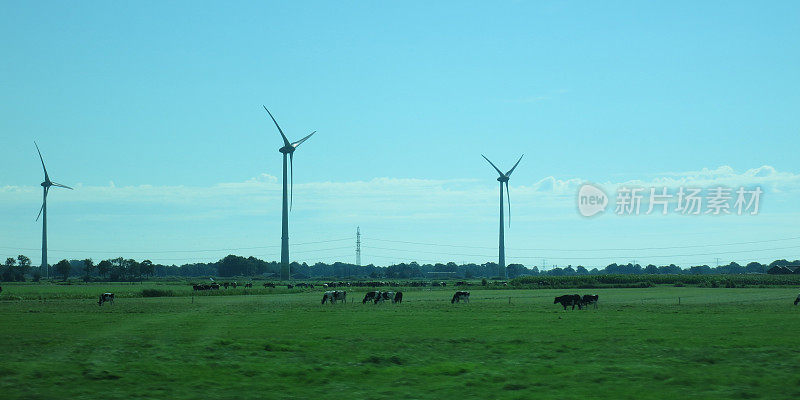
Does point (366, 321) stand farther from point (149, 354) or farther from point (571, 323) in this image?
point (149, 354)

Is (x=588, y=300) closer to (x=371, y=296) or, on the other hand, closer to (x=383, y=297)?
(x=383, y=297)

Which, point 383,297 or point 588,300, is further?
point 383,297

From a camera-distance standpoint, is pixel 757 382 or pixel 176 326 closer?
→ pixel 757 382

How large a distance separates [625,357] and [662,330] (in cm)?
1039

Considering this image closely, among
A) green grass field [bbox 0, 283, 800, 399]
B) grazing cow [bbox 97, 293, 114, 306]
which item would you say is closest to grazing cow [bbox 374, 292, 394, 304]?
grazing cow [bbox 97, 293, 114, 306]

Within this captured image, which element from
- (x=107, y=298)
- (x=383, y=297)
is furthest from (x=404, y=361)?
(x=107, y=298)

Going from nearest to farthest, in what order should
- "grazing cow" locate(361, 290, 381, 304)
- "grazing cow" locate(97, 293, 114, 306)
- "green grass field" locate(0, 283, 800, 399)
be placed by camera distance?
"green grass field" locate(0, 283, 800, 399)
"grazing cow" locate(361, 290, 381, 304)
"grazing cow" locate(97, 293, 114, 306)

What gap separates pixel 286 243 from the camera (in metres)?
150

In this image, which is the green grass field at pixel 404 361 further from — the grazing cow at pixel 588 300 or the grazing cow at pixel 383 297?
the grazing cow at pixel 383 297

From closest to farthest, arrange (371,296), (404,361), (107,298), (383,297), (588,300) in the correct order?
(404,361)
(588,300)
(383,297)
(371,296)
(107,298)

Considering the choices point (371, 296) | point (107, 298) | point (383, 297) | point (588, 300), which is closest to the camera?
point (588, 300)

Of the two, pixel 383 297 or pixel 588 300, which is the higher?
pixel 588 300

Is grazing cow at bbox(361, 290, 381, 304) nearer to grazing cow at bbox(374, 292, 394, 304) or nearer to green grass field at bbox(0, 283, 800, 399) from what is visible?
grazing cow at bbox(374, 292, 394, 304)

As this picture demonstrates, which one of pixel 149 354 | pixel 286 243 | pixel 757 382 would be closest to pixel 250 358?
pixel 149 354
